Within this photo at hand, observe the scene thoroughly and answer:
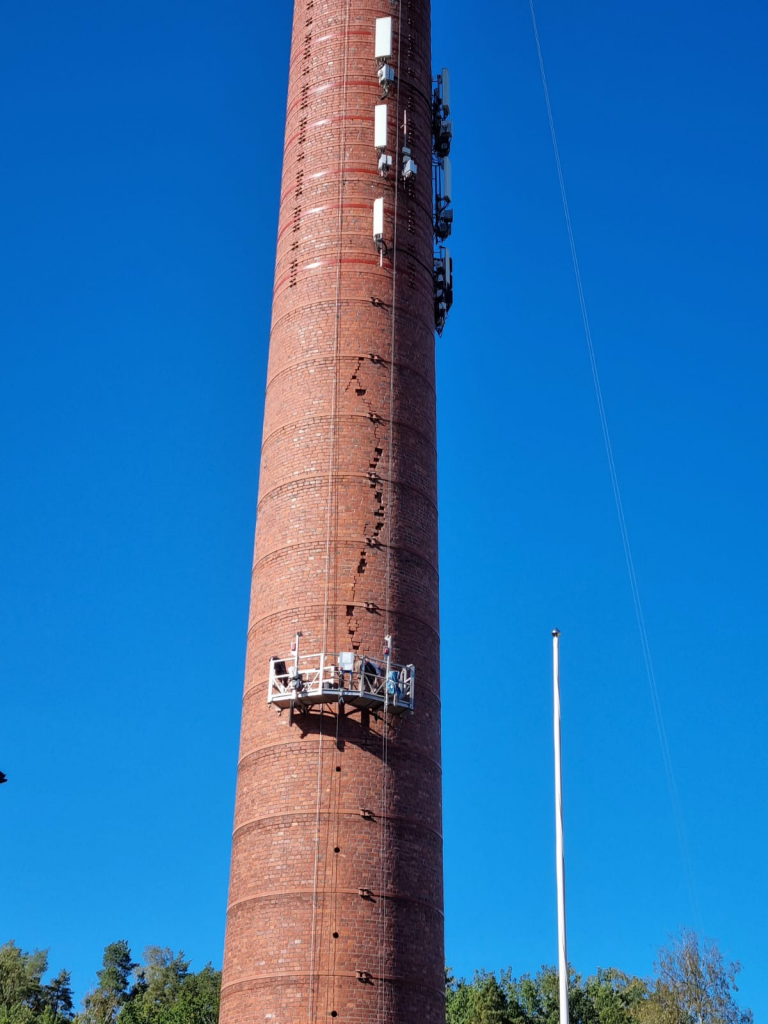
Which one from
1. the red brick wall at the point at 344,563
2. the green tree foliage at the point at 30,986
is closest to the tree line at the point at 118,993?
the green tree foliage at the point at 30,986

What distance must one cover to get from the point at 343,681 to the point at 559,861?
7.65 m

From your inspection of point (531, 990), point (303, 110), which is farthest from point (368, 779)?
point (531, 990)

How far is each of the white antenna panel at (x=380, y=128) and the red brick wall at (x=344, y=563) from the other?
63 centimetres

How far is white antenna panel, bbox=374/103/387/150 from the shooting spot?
42.3m

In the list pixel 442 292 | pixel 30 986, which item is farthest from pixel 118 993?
pixel 442 292

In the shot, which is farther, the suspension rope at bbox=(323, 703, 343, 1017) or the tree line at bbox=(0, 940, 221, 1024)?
the tree line at bbox=(0, 940, 221, 1024)

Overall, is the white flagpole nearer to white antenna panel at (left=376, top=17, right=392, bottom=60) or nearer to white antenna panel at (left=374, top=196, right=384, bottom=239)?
white antenna panel at (left=374, top=196, right=384, bottom=239)

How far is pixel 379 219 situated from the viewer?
41375 mm

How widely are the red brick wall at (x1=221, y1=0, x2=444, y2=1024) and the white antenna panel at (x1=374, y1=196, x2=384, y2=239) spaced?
665 mm

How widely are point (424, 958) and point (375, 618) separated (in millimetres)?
8577

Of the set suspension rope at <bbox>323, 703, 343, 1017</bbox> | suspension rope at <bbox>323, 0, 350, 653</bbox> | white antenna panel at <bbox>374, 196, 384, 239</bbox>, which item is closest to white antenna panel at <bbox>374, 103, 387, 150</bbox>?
suspension rope at <bbox>323, 0, 350, 653</bbox>

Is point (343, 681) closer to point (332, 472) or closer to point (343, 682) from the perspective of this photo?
point (343, 682)

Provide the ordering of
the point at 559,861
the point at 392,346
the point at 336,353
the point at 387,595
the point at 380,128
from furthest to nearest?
the point at 380,128
the point at 392,346
the point at 336,353
the point at 387,595
the point at 559,861

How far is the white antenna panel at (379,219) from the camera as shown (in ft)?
135
